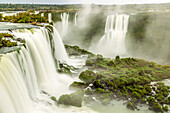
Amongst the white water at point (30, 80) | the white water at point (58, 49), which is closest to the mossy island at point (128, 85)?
the white water at point (30, 80)

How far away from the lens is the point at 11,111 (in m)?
9.96

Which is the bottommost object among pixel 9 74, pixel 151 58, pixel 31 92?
pixel 151 58

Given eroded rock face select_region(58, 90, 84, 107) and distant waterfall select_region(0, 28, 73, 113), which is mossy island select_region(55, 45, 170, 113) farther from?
distant waterfall select_region(0, 28, 73, 113)

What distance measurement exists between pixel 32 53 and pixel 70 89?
498 cm

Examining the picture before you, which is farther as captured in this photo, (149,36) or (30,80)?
(149,36)

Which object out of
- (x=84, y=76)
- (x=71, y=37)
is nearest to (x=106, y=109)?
(x=84, y=76)

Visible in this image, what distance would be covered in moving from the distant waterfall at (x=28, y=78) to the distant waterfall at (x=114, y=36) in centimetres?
1923

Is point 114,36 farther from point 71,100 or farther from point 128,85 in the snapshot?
point 71,100

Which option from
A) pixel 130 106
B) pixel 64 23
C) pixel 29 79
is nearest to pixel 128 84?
pixel 130 106

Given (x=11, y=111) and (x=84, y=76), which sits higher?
(x=11, y=111)

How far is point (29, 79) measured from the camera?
13820mm

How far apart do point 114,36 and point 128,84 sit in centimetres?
2135

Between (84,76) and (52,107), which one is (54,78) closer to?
(84,76)

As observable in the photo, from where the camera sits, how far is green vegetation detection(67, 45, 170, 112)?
15484mm
